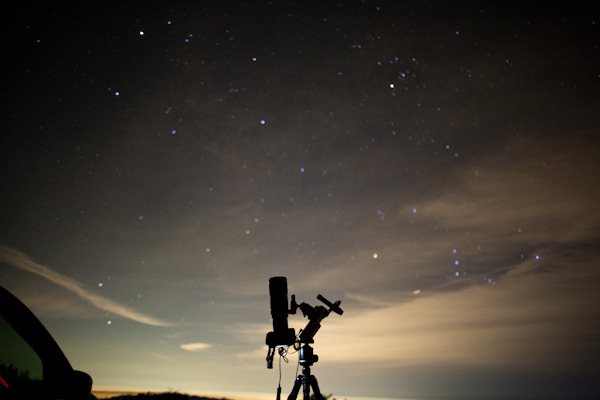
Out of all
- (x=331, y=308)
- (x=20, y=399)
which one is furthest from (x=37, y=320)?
(x=331, y=308)

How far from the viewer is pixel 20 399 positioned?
1.47 metres

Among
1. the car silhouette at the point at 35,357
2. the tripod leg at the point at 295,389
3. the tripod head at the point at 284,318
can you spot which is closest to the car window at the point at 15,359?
the car silhouette at the point at 35,357

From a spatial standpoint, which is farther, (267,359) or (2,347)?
(267,359)

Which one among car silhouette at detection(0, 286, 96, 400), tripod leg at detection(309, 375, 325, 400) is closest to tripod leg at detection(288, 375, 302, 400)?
tripod leg at detection(309, 375, 325, 400)

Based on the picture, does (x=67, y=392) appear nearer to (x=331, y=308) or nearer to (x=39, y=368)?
(x=39, y=368)

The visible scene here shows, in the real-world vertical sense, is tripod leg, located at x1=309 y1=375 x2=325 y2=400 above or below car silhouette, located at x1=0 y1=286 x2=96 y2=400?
below

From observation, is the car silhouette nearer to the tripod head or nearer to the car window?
the car window

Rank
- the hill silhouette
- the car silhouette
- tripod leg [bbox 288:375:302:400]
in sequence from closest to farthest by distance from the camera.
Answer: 1. the car silhouette
2. tripod leg [bbox 288:375:302:400]
3. the hill silhouette

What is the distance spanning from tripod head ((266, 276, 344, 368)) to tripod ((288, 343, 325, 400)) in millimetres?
53

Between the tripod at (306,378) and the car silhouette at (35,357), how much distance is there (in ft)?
12.3

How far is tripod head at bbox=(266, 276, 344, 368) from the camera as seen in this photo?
502 cm

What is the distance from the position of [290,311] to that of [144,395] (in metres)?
7.23

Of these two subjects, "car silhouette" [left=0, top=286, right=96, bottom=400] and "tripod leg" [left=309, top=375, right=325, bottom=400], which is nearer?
"car silhouette" [left=0, top=286, right=96, bottom=400]

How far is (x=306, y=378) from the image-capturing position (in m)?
5.05
